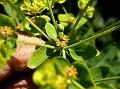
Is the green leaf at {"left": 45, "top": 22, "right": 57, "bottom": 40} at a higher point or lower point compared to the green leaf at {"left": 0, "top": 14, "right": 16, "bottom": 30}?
lower

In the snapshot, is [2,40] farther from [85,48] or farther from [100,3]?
[100,3]

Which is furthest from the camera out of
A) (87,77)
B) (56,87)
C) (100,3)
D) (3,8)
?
(100,3)

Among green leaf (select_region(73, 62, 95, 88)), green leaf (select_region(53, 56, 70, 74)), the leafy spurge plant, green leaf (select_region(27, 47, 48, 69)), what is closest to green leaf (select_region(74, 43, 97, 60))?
the leafy spurge plant

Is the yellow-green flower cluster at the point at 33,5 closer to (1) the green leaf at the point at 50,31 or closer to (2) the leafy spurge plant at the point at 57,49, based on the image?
(2) the leafy spurge plant at the point at 57,49

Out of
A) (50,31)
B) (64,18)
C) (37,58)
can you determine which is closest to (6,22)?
(37,58)

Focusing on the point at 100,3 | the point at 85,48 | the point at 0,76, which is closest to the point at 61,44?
the point at 85,48

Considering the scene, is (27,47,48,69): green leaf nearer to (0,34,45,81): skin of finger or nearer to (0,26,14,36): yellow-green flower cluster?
(0,26,14,36): yellow-green flower cluster
